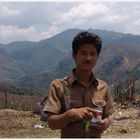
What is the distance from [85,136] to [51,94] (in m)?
0.31

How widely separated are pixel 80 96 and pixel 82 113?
200mm

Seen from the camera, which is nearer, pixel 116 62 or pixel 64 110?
pixel 64 110

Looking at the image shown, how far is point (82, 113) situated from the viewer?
2.12m

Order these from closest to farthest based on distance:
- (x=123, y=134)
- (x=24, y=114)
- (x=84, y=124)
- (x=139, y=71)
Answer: (x=84, y=124)
(x=123, y=134)
(x=24, y=114)
(x=139, y=71)

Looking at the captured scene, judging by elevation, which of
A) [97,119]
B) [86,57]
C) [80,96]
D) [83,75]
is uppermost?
[86,57]

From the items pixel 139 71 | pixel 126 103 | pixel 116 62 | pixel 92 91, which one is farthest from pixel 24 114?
pixel 116 62

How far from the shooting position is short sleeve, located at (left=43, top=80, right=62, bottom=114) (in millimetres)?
Answer: 2254

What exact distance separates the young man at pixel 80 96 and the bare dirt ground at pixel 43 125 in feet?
18.1

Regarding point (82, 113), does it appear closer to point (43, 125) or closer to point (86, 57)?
point (86, 57)

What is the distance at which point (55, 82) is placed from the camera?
2.30m

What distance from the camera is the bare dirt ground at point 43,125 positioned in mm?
8039

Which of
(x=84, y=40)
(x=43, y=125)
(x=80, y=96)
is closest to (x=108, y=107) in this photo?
(x=80, y=96)

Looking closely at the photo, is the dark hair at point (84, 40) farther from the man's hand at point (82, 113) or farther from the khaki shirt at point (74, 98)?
the man's hand at point (82, 113)

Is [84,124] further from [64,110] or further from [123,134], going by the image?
[123,134]
